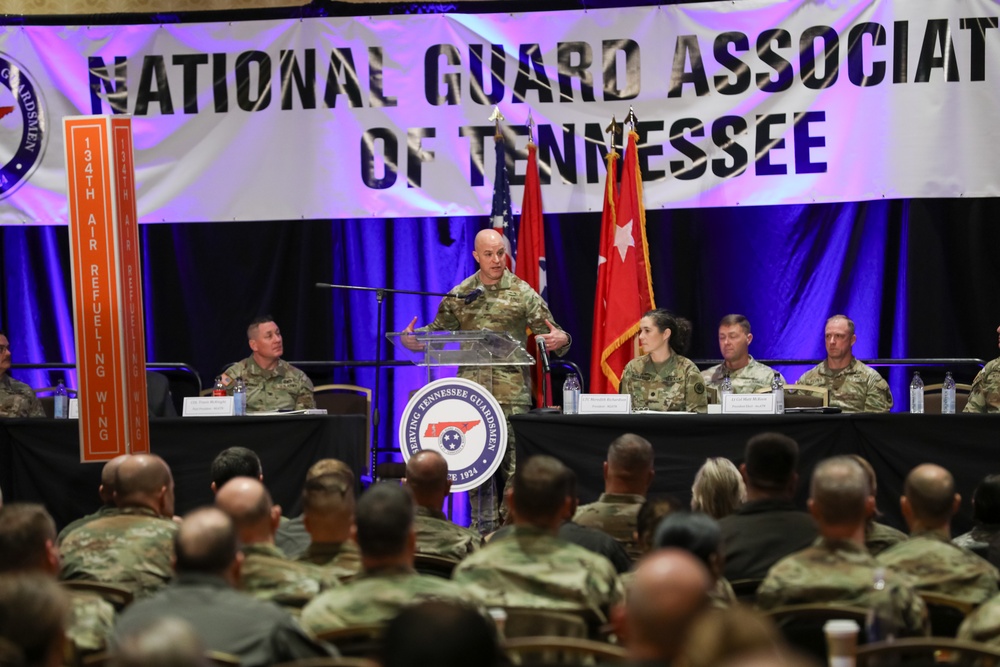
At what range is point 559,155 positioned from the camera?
28.8 feet

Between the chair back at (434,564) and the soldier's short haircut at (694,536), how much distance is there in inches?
37.8

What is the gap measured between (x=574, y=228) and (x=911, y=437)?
3.23 meters

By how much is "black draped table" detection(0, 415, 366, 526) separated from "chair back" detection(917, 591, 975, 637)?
4.04 m

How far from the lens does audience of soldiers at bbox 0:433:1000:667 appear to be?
2.33 m

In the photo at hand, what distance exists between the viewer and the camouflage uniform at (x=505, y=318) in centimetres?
753

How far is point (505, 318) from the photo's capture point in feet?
25.3

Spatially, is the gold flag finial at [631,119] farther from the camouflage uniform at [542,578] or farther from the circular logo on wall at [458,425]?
the camouflage uniform at [542,578]

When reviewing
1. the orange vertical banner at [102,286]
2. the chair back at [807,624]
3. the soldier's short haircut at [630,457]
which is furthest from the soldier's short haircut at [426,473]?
the chair back at [807,624]

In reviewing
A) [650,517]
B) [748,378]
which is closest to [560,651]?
[650,517]

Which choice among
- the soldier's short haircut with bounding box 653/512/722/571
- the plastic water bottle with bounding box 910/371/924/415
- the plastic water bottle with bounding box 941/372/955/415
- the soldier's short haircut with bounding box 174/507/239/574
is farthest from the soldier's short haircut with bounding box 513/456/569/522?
the plastic water bottle with bounding box 941/372/955/415

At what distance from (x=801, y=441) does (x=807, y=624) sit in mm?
3570

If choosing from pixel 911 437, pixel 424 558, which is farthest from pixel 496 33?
pixel 424 558

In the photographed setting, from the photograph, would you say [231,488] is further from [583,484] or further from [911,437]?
[911,437]

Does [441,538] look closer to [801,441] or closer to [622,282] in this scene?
[801,441]
